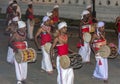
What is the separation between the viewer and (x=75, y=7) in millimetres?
28484

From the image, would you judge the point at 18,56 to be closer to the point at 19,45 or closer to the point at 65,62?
the point at 19,45

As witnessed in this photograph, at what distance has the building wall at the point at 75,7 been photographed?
2675 cm

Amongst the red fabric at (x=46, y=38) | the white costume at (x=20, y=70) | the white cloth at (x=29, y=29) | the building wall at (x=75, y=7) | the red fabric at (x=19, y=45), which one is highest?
the red fabric at (x=19, y=45)

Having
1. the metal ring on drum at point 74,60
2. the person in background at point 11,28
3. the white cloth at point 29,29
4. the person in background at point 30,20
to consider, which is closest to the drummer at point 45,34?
the person in background at point 11,28

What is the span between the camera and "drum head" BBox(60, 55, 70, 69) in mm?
10867

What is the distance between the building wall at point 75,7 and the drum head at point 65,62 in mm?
15957

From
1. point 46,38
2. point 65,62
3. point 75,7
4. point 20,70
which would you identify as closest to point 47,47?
point 46,38

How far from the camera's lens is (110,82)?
12930 millimetres

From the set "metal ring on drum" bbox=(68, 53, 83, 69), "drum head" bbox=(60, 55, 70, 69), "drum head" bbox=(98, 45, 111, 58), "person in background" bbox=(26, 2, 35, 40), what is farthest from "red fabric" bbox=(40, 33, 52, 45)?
"person in background" bbox=(26, 2, 35, 40)

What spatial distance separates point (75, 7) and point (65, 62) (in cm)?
1782

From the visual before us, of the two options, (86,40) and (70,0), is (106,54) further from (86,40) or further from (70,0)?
(70,0)

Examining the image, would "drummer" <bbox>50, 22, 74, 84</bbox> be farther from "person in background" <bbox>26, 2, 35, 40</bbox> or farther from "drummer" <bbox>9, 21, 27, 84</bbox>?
"person in background" <bbox>26, 2, 35, 40</bbox>

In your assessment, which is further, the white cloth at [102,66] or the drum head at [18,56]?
the white cloth at [102,66]

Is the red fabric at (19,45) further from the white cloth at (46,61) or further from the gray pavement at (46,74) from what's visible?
the white cloth at (46,61)
